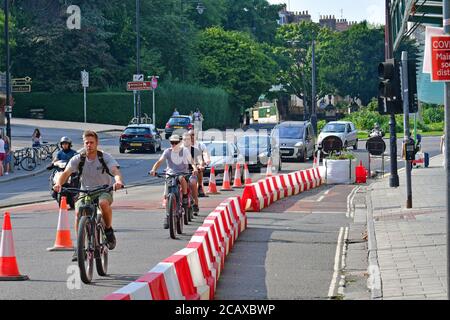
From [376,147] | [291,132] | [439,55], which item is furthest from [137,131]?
[439,55]

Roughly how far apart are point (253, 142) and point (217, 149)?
5974 millimetres

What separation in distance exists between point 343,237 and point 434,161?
90.8 ft

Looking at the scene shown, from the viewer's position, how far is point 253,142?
4206 cm

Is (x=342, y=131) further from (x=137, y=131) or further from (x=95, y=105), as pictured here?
(x=95, y=105)

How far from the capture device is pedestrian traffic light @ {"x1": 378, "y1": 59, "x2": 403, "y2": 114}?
2355 cm

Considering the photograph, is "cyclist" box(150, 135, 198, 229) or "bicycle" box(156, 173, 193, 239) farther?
"cyclist" box(150, 135, 198, 229)

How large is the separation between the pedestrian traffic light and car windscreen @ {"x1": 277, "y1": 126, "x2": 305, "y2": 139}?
2258 centimetres

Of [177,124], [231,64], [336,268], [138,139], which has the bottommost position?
[336,268]

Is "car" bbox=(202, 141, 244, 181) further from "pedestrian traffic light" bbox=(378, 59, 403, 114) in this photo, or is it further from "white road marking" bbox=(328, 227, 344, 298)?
"white road marking" bbox=(328, 227, 344, 298)

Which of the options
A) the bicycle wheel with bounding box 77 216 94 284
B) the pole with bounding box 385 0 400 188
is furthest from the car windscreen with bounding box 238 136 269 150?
the bicycle wheel with bounding box 77 216 94 284

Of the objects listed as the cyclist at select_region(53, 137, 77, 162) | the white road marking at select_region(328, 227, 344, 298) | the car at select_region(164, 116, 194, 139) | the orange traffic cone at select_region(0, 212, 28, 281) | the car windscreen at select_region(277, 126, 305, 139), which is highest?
the car at select_region(164, 116, 194, 139)

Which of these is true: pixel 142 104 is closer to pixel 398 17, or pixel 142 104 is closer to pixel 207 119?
pixel 207 119

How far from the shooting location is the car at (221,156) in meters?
35.3

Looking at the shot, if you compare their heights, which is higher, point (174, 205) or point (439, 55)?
point (439, 55)
